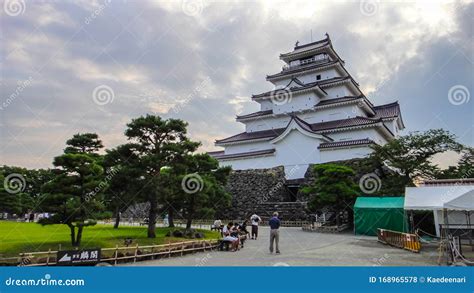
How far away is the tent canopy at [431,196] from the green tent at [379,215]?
18.9 feet

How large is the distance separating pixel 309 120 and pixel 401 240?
2744cm

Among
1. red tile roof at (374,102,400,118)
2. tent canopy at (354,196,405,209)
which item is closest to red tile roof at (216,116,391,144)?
red tile roof at (374,102,400,118)

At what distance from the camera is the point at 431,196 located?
13016 millimetres

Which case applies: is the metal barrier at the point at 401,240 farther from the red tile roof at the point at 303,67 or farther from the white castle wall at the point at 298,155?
the red tile roof at the point at 303,67

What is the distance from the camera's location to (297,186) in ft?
113

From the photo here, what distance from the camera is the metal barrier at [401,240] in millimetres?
13273

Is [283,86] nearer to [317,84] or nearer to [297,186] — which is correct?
[317,84]

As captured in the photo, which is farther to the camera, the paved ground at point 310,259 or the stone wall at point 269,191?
the stone wall at point 269,191

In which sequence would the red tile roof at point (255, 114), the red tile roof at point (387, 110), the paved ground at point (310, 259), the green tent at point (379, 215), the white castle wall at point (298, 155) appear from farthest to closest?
the red tile roof at point (255, 114)
the red tile roof at point (387, 110)
the white castle wall at point (298, 155)
the green tent at point (379, 215)
the paved ground at point (310, 259)

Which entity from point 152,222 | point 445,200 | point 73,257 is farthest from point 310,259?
point 152,222

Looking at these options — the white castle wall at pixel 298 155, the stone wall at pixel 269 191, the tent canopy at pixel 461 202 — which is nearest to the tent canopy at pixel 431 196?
the tent canopy at pixel 461 202

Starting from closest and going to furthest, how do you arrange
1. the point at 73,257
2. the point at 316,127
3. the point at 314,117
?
the point at 73,257 → the point at 316,127 → the point at 314,117

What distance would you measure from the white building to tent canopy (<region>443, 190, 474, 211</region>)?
22.5 metres

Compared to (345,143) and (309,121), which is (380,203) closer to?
(345,143)
